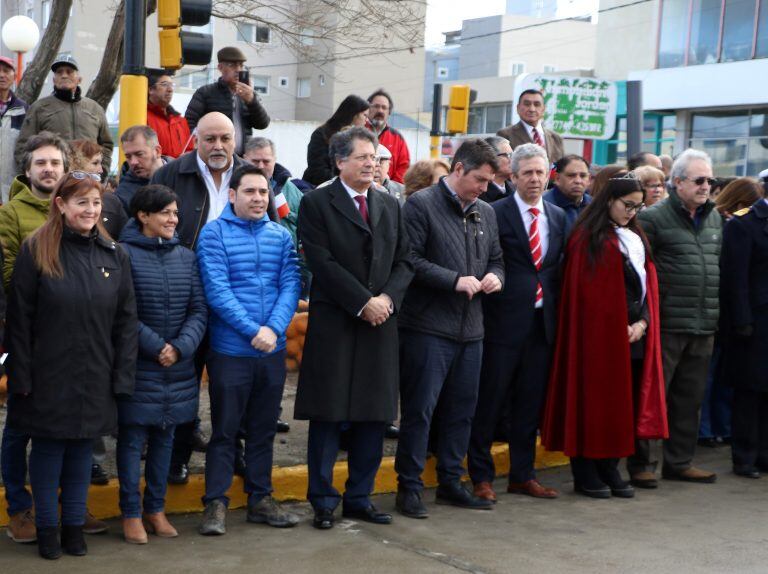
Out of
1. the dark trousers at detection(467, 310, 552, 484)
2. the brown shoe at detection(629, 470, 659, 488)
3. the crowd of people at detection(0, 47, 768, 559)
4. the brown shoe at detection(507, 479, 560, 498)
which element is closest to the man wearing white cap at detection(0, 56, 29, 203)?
the crowd of people at detection(0, 47, 768, 559)

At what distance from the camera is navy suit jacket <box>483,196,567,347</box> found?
7000mm

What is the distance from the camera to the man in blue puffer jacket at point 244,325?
19.7 ft

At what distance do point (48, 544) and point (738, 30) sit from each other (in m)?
30.3

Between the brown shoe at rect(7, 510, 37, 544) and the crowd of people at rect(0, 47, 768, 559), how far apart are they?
0.03 ft

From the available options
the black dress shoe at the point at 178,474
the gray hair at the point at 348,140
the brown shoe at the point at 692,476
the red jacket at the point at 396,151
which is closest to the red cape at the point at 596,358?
Result: the brown shoe at the point at 692,476

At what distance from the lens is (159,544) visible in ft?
19.0

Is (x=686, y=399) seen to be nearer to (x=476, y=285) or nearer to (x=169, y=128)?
(x=476, y=285)

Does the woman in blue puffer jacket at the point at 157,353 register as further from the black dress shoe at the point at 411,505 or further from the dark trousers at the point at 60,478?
the black dress shoe at the point at 411,505

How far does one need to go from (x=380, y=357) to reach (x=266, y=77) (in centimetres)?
5002

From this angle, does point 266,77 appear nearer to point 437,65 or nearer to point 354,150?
point 437,65

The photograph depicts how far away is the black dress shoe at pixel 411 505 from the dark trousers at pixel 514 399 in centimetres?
61

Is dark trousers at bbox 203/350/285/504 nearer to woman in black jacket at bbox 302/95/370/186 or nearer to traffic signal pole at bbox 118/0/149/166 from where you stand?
traffic signal pole at bbox 118/0/149/166

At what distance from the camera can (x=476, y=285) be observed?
6527mm

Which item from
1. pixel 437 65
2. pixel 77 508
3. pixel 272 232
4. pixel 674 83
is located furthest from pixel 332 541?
pixel 437 65
